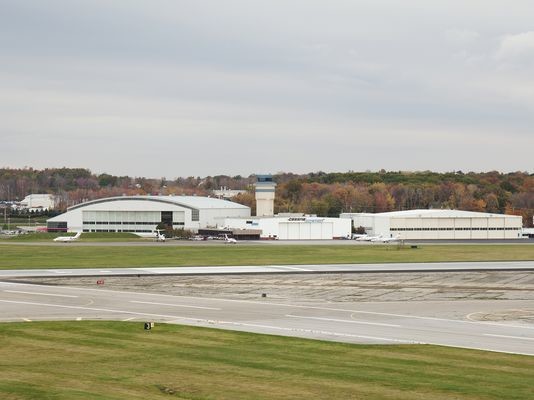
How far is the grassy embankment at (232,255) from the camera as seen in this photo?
10750cm

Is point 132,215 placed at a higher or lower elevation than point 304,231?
higher

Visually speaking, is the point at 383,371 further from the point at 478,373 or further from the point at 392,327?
the point at 392,327

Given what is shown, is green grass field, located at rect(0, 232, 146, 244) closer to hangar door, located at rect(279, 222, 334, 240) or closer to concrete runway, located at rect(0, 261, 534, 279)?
hangar door, located at rect(279, 222, 334, 240)

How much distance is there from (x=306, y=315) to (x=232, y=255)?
6437cm

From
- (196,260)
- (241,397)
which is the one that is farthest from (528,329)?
(196,260)

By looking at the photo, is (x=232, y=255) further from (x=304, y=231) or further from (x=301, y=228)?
(x=301, y=228)

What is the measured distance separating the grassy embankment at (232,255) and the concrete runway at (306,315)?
3565 centimetres

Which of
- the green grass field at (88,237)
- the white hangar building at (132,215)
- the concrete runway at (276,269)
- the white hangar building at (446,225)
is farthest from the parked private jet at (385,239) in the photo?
the concrete runway at (276,269)

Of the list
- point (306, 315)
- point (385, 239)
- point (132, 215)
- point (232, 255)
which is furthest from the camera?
point (132, 215)

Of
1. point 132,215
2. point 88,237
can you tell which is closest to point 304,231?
point 132,215

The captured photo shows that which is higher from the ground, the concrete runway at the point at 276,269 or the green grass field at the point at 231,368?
the concrete runway at the point at 276,269

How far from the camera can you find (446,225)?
176500 mm

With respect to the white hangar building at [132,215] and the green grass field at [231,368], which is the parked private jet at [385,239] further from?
the green grass field at [231,368]

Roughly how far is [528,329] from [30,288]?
44.5 meters
